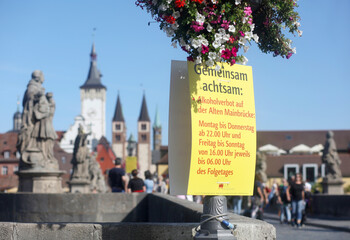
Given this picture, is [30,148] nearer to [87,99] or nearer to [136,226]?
[136,226]

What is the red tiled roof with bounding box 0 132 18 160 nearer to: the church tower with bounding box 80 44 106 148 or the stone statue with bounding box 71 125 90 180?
the stone statue with bounding box 71 125 90 180

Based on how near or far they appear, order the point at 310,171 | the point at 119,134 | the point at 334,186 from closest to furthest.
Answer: the point at 334,186
the point at 310,171
the point at 119,134

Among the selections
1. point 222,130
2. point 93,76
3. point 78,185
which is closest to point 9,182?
point 78,185

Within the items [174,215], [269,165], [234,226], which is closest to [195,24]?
[234,226]

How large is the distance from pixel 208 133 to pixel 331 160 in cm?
2316

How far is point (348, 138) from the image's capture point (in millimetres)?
104125

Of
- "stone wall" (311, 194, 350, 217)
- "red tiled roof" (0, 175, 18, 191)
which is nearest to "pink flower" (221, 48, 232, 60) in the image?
"stone wall" (311, 194, 350, 217)

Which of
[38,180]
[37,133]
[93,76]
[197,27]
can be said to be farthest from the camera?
[93,76]

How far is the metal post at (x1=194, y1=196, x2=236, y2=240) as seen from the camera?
403 cm

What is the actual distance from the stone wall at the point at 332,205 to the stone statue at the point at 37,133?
11580 millimetres

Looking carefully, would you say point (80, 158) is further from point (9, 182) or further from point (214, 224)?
point (9, 182)

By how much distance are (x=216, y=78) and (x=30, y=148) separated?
1103cm

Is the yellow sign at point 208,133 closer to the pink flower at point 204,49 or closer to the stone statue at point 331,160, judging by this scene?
the pink flower at point 204,49

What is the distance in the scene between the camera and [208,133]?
419 cm
